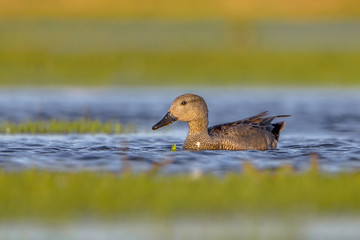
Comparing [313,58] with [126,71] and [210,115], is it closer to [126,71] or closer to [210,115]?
[126,71]

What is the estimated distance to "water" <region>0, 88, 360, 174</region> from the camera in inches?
352

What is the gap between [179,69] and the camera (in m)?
23.7

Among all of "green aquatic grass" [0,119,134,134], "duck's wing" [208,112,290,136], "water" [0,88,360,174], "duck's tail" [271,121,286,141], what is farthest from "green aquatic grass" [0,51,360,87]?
"duck's wing" [208,112,290,136]

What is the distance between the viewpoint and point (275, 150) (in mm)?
10281

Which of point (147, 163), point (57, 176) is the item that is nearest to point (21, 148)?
point (147, 163)

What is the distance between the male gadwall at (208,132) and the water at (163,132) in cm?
28

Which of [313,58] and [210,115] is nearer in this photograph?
[210,115]

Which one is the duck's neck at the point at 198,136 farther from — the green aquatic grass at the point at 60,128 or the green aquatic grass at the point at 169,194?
the green aquatic grass at the point at 169,194

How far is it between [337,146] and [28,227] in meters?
5.47

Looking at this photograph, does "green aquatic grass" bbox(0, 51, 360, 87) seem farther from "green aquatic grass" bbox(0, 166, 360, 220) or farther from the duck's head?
"green aquatic grass" bbox(0, 166, 360, 220)

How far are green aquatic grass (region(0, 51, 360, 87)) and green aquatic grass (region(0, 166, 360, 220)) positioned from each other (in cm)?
1321

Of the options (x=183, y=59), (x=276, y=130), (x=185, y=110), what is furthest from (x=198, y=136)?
(x=183, y=59)

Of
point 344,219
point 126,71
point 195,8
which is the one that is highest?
point 195,8

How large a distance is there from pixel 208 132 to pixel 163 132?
239 cm
